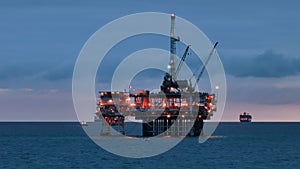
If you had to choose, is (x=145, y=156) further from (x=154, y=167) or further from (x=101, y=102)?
(x=101, y=102)

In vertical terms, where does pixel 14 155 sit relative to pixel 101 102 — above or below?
below

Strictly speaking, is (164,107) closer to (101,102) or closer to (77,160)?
(101,102)

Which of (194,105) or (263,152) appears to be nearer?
(263,152)

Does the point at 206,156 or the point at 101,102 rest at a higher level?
the point at 101,102

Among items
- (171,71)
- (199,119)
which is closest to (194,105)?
(199,119)

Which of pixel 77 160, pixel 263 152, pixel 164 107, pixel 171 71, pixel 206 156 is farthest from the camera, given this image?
pixel 171 71

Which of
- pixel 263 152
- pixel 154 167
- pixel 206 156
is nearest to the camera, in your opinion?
pixel 154 167

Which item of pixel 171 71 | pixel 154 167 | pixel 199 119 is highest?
pixel 171 71

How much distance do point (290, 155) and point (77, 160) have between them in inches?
1694

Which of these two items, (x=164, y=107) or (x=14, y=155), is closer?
(x=14, y=155)

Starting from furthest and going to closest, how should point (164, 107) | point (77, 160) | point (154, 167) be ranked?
point (164, 107)
point (77, 160)
point (154, 167)

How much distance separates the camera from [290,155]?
4956 inches

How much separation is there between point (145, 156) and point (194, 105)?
54228 mm

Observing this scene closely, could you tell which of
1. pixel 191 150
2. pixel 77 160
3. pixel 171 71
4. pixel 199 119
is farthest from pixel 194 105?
pixel 77 160
